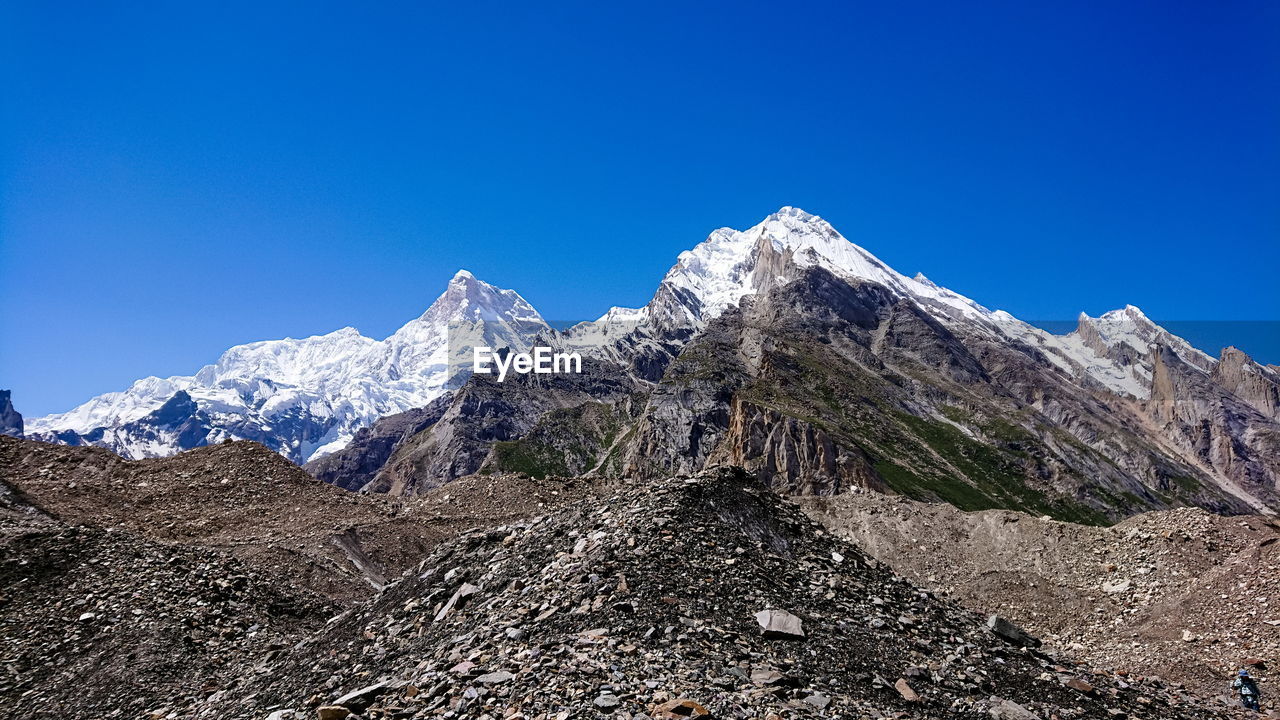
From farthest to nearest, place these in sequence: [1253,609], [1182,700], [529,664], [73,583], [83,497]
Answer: [83,497], [1253,609], [73,583], [1182,700], [529,664]

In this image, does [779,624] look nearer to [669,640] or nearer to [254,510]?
[669,640]

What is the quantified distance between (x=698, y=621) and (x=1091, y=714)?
986 centimetres

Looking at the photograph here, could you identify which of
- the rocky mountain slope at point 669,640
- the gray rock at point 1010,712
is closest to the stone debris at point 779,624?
the rocky mountain slope at point 669,640

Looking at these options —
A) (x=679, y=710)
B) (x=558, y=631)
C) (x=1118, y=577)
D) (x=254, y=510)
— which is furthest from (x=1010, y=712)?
(x=254, y=510)

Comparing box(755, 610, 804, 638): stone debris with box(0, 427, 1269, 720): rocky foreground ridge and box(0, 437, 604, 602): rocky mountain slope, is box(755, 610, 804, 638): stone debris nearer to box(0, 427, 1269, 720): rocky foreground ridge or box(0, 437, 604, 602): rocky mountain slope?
box(0, 427, 1269, 720): rocky foreground ridge

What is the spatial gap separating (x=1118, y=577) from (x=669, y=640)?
46.5m

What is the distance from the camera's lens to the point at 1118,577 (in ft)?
165

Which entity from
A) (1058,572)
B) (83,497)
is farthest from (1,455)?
(1058,572)

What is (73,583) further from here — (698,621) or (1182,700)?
(1182,700)

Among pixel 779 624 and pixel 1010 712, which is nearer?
pixel 1010 712

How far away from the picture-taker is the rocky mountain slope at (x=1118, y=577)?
37.4 metres

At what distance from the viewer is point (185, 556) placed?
106ft

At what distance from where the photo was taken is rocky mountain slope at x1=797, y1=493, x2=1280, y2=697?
37.4 metres

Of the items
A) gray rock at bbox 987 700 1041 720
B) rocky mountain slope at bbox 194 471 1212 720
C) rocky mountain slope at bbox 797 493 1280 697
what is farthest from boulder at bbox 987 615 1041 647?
rocky mountain slope at bbox 797 493 1280 697
